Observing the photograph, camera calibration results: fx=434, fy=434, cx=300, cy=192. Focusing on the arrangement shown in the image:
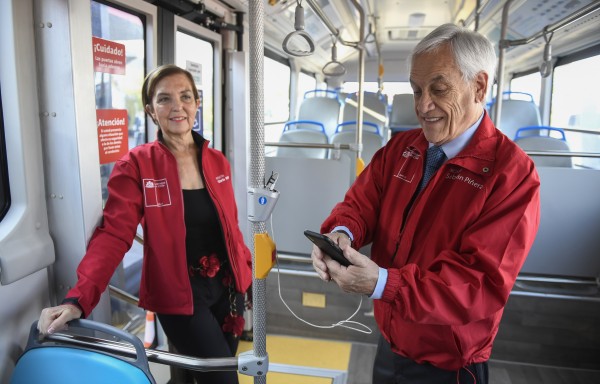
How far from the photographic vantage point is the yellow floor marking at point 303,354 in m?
3.25

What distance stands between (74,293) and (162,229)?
0.43 meters

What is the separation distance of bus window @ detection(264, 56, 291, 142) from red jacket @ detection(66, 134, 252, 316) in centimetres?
441

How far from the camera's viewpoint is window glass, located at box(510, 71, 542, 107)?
25.6 feet

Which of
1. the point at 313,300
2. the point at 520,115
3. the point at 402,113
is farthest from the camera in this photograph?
the point at 402,113

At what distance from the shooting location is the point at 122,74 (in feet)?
7.93

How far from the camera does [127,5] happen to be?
2.38 meters

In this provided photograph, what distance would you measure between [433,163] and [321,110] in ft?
19.3

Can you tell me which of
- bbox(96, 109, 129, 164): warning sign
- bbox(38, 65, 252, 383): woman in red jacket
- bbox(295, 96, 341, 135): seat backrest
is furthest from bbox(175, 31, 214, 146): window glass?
bbox(295, 96, 341, 135): seat backrest

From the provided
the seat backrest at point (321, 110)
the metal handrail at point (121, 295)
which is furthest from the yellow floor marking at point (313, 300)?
the seat backrest at point (321, 110)

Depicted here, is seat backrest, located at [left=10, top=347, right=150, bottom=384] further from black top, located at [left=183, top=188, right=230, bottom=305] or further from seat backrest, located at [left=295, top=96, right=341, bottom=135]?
seat backrest, located at [left=295, top=96, right=341, bottom=135]

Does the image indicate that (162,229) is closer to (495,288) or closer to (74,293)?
(74,293)

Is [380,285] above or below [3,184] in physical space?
below

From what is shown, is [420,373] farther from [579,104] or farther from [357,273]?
[579,104]

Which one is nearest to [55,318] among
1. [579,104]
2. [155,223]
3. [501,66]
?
[155,223]
